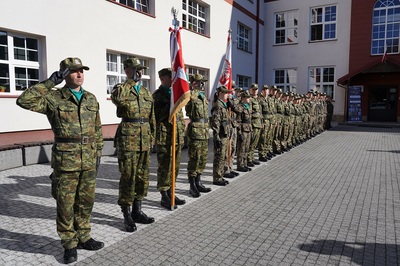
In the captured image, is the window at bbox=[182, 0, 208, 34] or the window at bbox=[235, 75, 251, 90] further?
the window at bbox=[235, 75, 251, 90]

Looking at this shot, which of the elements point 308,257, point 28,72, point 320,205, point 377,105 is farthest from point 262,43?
point 308,257

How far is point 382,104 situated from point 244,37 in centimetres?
985

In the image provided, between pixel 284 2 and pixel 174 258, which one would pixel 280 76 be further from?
pixel 174 258

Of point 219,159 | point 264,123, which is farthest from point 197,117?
point 264,123

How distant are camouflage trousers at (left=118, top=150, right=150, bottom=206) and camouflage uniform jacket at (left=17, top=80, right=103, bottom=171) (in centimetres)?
72

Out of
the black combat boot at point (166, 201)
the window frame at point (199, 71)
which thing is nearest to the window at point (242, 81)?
the window frame at point (199, 71)

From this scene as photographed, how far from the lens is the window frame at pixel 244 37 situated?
2001 cm

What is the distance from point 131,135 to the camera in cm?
404

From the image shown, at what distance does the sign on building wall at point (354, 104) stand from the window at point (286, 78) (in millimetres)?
4035

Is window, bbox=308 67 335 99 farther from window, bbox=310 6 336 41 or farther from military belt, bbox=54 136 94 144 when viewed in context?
military belt, bbox=54 136 94 144

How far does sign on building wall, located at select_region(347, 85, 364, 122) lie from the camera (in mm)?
19952

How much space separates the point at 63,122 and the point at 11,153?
5.09 metres

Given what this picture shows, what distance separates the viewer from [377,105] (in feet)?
67.2

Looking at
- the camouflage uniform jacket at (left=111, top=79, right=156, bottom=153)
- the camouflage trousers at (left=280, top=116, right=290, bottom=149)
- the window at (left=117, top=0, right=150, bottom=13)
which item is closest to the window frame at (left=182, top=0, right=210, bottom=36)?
the window at (left=117, top=0, right=150, bottom=13)
